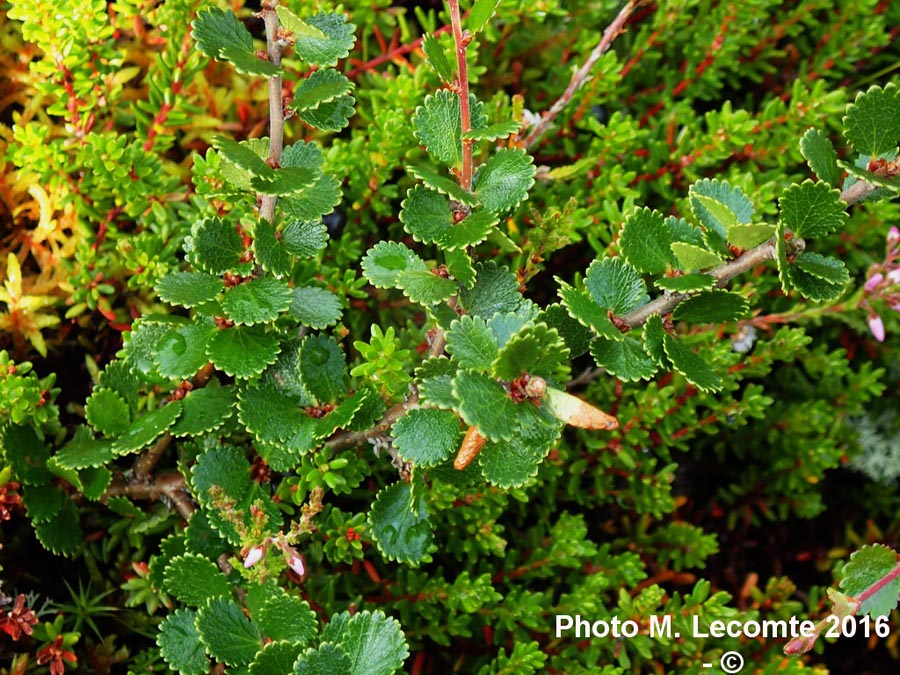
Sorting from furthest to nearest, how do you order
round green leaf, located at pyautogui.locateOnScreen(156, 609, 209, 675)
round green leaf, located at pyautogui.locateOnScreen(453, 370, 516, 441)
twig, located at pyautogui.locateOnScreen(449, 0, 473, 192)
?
round green leaf, located at pyautogui.locateOnScreen(156, 609, 209, 675) < twig, located at pyautogui.locateOnScreen(449, 0, 473, 192) < round green leaf, located at pyautogui.locateOnScreen(453, 370, 516, 441)

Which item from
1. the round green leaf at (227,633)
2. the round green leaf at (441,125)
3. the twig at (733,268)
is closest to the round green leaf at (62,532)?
the round green leaf at (227,633)

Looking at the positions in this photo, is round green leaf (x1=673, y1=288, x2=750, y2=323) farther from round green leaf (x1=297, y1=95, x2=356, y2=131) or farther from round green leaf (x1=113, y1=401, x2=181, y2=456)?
round green leaf (x1=113, y1=401, x2=181, y2=456)

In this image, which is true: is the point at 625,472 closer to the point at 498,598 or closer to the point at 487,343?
the point at 498,598

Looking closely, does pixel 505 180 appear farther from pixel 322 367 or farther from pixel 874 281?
pixel 874 281

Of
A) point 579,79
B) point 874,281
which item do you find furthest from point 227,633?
point 874,281

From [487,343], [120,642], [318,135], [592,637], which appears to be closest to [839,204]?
[487,343]

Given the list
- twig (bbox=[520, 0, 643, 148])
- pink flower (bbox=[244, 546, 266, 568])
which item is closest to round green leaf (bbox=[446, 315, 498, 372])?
pink flower (bbox=[244, 546, 266, 568])
